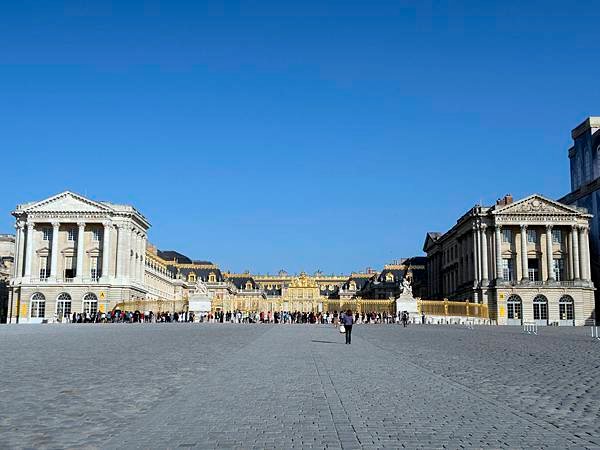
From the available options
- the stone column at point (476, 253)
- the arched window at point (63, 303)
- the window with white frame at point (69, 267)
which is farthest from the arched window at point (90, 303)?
the stone column at point (476, 253)

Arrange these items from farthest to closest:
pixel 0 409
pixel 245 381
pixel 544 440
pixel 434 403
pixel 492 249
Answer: pixel 492 249, pixel 245 381, pixel 434 403, pixel 0 409, pixel 544 440

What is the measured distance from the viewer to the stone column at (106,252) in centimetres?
7775

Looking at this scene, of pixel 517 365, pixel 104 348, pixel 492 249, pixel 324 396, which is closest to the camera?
pixel 324 396

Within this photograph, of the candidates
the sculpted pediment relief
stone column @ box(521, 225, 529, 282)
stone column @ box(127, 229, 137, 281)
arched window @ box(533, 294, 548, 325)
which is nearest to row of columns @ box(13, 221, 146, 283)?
stone column @ box(127, 229, 137, 281)

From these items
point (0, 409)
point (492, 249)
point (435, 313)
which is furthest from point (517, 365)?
point (492, 249)

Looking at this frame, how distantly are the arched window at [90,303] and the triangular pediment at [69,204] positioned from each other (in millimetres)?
9321

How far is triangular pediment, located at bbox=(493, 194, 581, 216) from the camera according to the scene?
79062 mm

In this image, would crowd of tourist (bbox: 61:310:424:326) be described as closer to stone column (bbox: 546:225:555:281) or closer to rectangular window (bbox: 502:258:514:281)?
rectangular window (bbox: 502:258:514:281)

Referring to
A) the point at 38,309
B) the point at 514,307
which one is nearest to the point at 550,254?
the point at 514,307

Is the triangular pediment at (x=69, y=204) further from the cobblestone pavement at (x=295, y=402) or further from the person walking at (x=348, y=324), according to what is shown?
the cobblestone pavement at (x=295, y=402)

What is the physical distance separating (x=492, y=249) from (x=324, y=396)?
71007mm

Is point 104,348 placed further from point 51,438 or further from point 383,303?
point 383,303

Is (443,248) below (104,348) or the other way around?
the other way around

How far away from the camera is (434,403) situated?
11086mm
